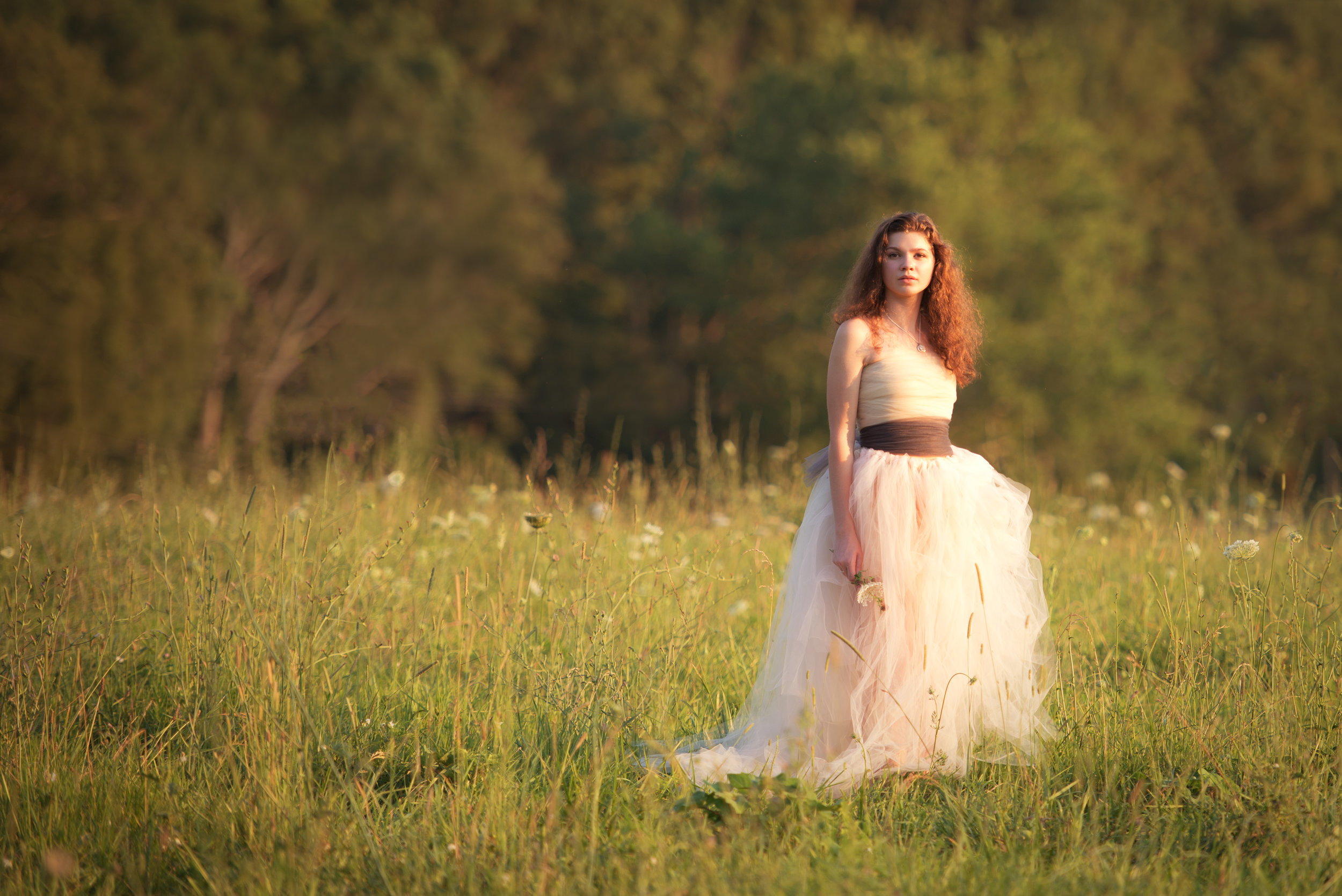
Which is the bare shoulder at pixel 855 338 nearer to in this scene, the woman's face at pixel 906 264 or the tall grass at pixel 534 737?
the woman's face at pixel 906 264

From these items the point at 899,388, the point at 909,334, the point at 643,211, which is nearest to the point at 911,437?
the point at 899,388

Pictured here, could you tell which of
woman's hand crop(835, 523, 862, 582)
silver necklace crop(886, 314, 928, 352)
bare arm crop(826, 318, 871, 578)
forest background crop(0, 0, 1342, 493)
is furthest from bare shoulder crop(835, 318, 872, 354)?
→ forest background crop(0, 0, 1342, 493)

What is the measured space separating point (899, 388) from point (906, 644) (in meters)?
0.75

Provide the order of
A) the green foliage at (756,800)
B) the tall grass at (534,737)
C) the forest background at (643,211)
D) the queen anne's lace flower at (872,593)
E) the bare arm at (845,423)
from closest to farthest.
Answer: the tall grass at (534,737) → the green foliage at (756,800) → the queen anne's lace flower at (872,593) → the bare arm at (845,423) → the forest background at (643,211)

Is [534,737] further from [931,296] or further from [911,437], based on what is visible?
[931,296]

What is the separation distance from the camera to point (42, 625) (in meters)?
3.19

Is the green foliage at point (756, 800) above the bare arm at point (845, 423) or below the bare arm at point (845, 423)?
below

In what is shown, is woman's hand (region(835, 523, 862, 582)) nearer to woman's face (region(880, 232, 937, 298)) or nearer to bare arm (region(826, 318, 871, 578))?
bare arm (region(826, 318, 871, 578))

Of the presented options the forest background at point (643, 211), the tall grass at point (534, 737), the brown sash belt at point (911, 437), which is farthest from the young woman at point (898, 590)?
the forest background at point (643, 211)

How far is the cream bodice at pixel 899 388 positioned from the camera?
313cm

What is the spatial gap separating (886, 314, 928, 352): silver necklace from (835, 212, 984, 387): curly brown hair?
0.03m

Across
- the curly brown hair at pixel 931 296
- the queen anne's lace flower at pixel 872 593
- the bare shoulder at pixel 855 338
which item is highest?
the curly brown hair at pixel 931 296

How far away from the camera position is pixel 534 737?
2820 millimetres

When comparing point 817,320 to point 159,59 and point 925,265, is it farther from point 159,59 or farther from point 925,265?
point 925,265
